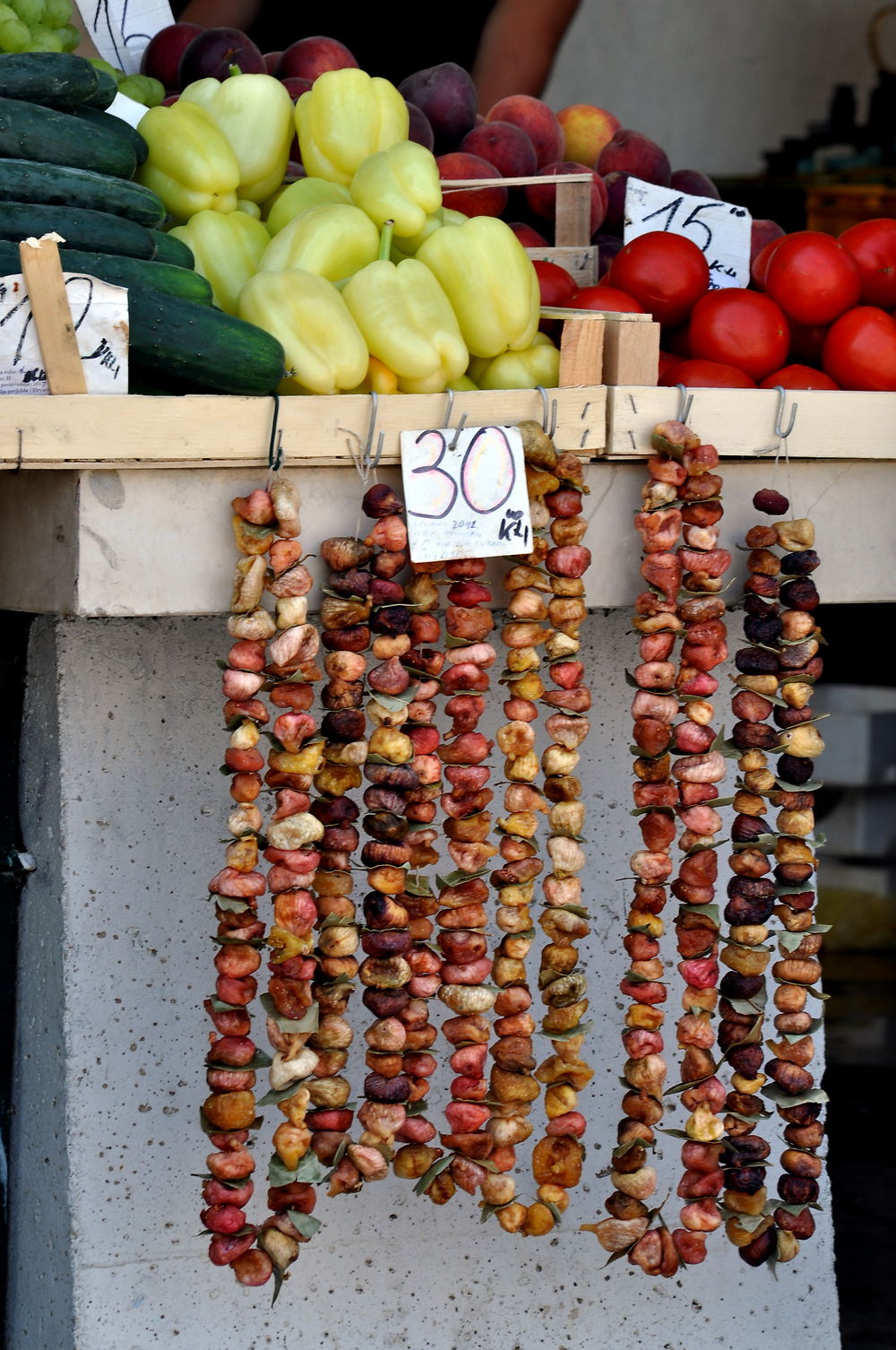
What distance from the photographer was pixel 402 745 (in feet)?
4.64

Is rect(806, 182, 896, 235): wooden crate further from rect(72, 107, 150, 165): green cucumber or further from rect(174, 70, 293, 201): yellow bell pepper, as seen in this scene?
rect(72, 107, 150, 165): green cucumber

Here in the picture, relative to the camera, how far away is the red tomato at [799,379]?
1.66m

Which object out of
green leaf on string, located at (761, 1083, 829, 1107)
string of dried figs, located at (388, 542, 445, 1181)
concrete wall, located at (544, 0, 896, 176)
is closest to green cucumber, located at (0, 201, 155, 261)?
string of dried figs, located at (388, 542, 445, 1181)

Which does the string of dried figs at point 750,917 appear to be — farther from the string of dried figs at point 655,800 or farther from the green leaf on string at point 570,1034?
the green leaf on string at point 570,1034

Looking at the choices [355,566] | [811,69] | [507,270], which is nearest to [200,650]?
[355,566]

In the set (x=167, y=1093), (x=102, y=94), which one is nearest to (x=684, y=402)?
(x=102, y=94)

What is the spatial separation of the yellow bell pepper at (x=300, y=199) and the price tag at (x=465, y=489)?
437 millimetres

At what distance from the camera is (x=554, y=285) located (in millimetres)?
1807

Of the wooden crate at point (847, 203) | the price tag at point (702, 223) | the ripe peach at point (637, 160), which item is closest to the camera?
the price tag at point (702, 223)

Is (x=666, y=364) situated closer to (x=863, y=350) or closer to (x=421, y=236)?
(x=863, y=350)

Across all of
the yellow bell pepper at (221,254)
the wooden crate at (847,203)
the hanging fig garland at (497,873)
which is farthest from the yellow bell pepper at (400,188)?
the wooden crate at (847,203)

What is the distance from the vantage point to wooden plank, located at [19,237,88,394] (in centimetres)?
125

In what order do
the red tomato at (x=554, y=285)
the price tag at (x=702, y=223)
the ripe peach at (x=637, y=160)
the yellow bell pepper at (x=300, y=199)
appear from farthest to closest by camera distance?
1. the ripe peach at (x=637, y=160)
2. the price tag at (x=702, y=223)
3. the red tomato at (x=554, y=285)
4. the yellow bell pepper at (x=300, y=199)

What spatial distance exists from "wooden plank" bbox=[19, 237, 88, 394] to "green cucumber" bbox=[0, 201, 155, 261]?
107mm
